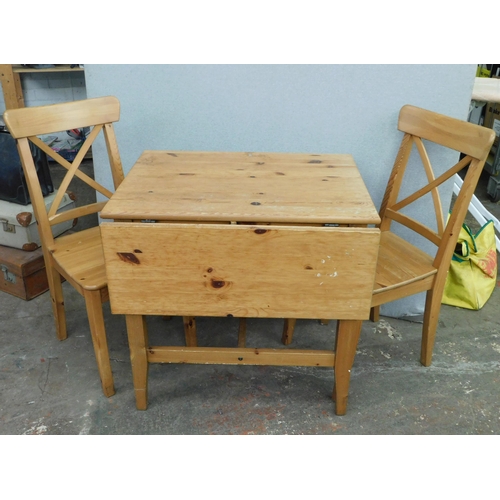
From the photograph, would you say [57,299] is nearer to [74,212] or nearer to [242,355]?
[74,212]

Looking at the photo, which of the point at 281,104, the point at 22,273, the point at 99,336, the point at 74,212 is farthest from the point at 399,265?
the point at 22,273

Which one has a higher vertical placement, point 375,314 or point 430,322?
point 430,322

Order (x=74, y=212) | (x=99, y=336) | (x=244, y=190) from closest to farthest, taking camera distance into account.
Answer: (x=244, y=190), (x=99, y=336), (x=74, y=212)

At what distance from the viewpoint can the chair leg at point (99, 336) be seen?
194cm

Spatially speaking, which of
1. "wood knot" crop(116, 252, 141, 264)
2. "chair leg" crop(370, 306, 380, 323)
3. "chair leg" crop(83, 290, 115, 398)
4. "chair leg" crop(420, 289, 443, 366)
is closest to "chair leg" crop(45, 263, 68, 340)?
"chair leg" crop(83, 290, 115, 398)

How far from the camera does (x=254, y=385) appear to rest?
2.17 metres

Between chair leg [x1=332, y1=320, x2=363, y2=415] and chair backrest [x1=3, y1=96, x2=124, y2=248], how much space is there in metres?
1.21

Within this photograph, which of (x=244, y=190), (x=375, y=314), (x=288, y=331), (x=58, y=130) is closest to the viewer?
(x=244, y=190)

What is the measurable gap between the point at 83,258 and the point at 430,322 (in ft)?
4.91

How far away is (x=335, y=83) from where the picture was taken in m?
2.25

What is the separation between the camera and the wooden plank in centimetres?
191

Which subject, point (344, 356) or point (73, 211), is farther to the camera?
point (73, 211)

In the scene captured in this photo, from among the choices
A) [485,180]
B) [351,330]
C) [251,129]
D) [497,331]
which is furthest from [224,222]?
[485,180]
